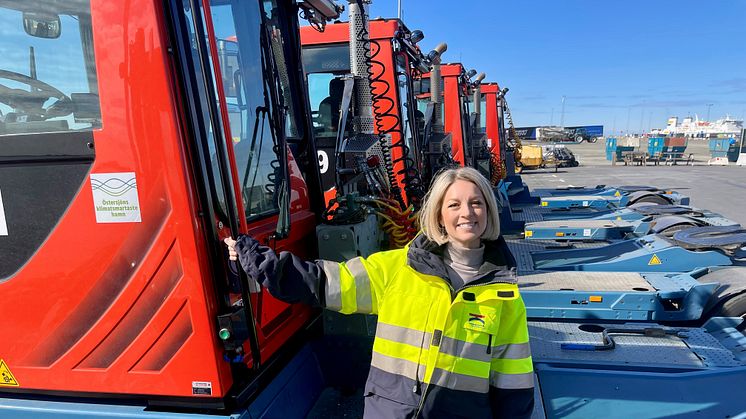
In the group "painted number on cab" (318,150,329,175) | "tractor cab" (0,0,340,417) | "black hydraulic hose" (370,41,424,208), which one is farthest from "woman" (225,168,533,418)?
"black hydraulic hose" (370,41,424,208)

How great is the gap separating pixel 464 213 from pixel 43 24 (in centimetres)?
161

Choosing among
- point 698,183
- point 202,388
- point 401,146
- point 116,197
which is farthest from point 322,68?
point 698,183

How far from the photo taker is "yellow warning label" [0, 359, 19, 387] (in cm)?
190

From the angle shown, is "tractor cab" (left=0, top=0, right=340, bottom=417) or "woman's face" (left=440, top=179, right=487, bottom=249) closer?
"tractor cab" (left=0, top=0, right=340, bottom=417)

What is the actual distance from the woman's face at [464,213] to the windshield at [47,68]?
1259mm

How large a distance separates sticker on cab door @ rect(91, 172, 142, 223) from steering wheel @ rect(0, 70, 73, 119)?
0.28 m

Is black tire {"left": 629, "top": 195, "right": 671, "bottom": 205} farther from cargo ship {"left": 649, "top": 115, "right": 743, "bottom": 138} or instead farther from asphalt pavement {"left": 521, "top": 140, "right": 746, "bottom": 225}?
cargo ship {"left": 649, "top": 115, "right": 743, "bottom": 138}

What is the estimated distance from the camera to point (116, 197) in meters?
1.67

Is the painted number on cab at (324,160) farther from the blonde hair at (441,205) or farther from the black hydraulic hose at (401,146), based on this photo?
the blonde hair at (441,205)

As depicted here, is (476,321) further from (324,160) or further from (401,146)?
(401,146)

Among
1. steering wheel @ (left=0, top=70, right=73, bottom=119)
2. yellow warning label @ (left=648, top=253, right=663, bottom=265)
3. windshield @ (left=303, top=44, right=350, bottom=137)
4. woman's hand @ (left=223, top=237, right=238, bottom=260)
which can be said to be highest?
windshield @ (left=303, top=44, right=350, bottom=137)

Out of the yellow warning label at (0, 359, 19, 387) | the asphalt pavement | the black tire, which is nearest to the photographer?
the yellow warning label at (0, 359, 19, 387)

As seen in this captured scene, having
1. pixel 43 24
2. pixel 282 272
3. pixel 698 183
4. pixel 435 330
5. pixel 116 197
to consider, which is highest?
pixel 43 24

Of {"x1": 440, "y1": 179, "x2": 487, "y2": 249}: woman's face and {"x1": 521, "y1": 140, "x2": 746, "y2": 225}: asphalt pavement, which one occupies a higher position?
{"x1": 440, "y1": 179, "x2": 487, "y2": 249}: woman's face
